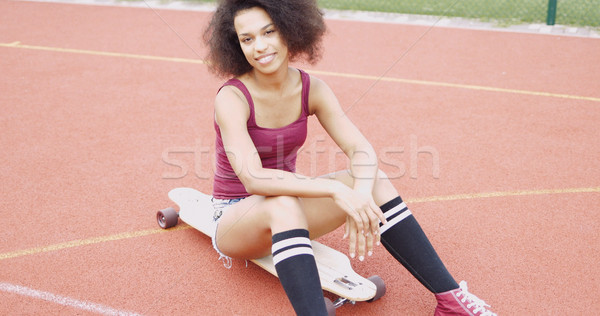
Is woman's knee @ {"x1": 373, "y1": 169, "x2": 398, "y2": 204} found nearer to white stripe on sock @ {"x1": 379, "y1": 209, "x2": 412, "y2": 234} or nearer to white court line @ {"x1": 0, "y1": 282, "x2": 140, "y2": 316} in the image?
white stripe on sock @ {"x1": 379, "y1": 209, "x2": 412, "y2": 234}

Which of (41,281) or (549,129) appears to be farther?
(549,129)

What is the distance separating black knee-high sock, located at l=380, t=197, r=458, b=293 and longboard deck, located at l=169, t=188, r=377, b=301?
26 cm

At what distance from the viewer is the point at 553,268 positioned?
3639 millimetres

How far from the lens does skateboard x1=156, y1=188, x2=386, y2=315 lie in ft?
10.4

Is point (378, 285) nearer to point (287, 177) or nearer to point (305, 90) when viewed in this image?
point (287, 177)

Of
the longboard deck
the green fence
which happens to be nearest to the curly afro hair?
the longboard deck

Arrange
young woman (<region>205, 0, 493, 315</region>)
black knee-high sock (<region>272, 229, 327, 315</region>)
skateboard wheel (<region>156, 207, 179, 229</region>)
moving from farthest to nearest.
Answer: skateboard wheel (<region>156, 207, 179, 229</region>), young woman (<region>205, 0, 493, 315</region>), black knee-high sock (<region>272, 229, 327, 315</region>)

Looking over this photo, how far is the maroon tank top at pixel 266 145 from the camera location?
3.29 metres

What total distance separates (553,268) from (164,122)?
3.70m

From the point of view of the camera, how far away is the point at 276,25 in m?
3.17

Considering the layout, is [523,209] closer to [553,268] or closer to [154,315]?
[553,268]

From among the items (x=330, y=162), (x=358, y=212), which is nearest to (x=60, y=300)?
(x=358, y=212)

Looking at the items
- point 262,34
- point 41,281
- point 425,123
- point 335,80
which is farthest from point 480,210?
point 335,80

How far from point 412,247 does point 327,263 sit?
1.69 ft
